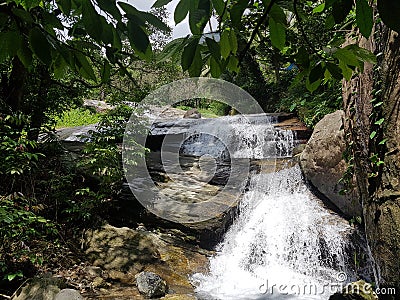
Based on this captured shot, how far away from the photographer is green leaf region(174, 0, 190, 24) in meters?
0.62

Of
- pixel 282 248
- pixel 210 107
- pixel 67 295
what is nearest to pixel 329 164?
pixel 282 248

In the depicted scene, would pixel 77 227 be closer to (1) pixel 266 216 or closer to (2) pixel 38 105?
(2) pixel 38 105

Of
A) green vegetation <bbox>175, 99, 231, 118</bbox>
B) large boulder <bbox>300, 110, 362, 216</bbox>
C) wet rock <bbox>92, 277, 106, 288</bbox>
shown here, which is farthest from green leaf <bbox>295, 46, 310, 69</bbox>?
green vegetation <bbox>175, 99, 231, 118</bbox>

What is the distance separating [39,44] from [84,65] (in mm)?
166

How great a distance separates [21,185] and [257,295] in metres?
3.62

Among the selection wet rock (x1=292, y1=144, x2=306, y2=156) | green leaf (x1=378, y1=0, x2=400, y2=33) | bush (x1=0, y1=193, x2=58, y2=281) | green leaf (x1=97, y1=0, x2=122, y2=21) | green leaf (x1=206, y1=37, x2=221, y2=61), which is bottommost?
bush (x1=0, y1=193, x2=58, y2=281)

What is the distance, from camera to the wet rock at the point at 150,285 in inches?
152

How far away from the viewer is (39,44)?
569 millimetres

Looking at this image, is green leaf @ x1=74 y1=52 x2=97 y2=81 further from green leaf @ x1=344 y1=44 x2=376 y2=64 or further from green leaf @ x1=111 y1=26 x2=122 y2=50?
green leaf @ x1=344 y1=44 x2=376 y2=64

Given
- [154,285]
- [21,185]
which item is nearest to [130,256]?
[154,285]

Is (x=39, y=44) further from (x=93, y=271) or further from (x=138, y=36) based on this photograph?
(x=93, y=271)

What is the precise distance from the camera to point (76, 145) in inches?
281

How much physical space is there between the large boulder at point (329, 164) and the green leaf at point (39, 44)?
18.6 feet

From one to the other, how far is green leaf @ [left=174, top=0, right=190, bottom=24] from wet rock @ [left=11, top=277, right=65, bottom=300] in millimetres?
3319
